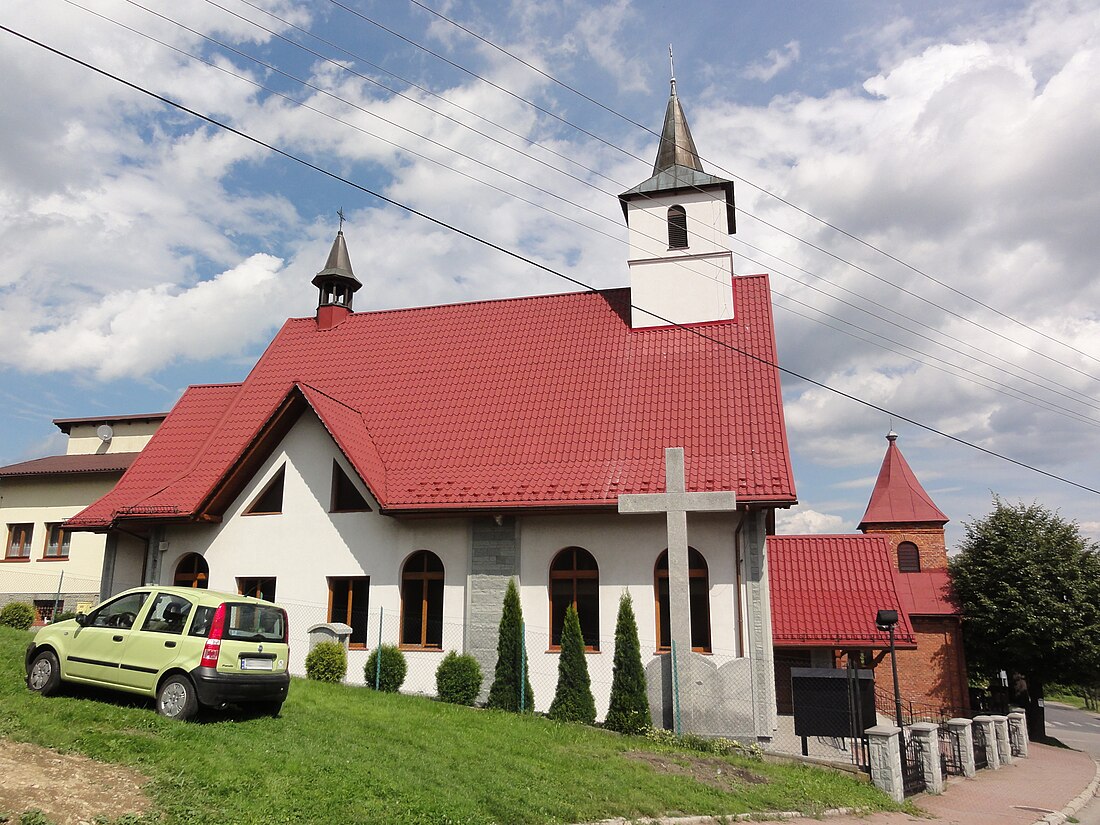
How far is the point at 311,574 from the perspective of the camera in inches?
695

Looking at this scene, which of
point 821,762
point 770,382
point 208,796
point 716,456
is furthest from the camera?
point 770,382

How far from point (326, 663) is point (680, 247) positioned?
13.5m

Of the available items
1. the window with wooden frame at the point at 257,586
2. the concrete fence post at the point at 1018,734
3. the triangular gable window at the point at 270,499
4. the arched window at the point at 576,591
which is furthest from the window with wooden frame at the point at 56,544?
the concrete fence post at the point at 1018,734

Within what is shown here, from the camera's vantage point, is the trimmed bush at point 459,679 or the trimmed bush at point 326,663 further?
the trimmed bush at point 326,663

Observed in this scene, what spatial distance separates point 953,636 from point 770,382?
1600 cm

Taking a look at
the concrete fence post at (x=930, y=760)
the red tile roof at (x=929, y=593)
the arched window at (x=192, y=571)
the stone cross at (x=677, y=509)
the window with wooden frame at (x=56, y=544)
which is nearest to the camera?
the concrete fence post at (x=930, y=760)

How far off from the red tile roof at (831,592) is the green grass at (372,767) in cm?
692

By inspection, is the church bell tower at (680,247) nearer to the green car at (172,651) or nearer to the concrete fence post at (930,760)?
the concrete fence post at (930,760)

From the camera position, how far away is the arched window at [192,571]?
18.5 metres

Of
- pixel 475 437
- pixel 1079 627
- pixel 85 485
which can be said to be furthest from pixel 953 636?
pixel 85 485

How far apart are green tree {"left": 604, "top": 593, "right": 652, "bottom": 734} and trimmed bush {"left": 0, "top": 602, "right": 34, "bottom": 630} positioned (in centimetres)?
1460

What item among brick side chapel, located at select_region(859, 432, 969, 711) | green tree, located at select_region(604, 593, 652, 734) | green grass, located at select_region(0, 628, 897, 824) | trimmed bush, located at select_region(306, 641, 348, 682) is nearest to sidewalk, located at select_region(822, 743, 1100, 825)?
green grass, located at select_region(0, 628, 897, 824)

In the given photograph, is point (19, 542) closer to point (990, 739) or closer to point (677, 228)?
point (677, 228)

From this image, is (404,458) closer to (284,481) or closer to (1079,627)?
(284,481)
